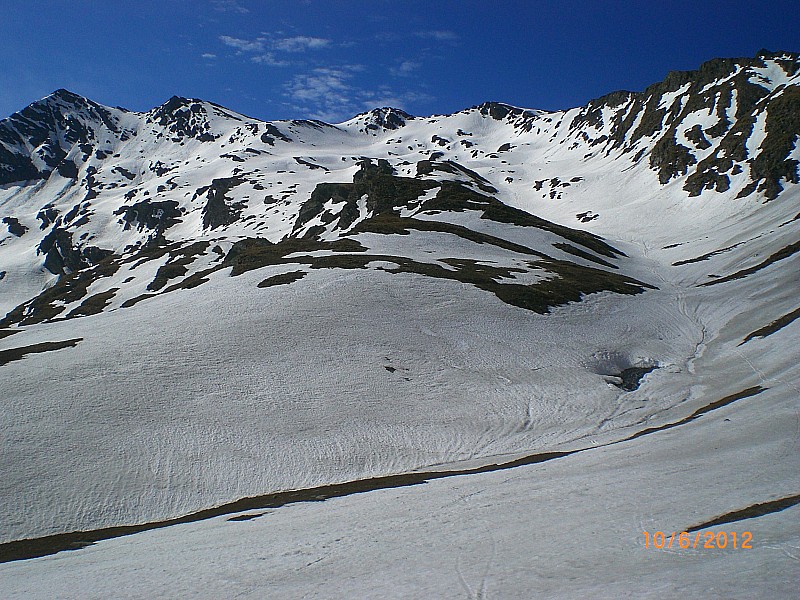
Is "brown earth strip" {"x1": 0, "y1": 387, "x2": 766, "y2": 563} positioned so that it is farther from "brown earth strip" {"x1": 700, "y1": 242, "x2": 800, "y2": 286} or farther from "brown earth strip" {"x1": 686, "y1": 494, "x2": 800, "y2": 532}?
"brown earth strip" {"x1": 700, "y1": 242, "x2": 800, "y2": 286}

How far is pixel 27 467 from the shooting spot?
20.7m

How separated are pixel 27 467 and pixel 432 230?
5797 cm

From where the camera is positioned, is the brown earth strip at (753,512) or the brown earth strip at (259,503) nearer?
the brown earth strip at (753,512)

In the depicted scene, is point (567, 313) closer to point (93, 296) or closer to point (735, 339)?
point (735, 339)

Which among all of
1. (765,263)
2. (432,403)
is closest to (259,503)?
(432,403)

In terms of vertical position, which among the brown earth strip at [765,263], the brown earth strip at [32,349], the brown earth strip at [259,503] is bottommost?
the brown earth strip at [259,503]
